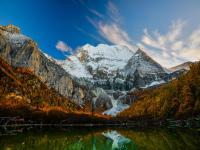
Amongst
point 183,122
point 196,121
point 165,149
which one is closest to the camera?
point 165,149

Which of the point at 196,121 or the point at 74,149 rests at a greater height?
the point at 196,121

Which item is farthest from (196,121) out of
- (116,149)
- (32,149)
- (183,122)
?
(32,149)

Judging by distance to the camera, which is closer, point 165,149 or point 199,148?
point 199,148

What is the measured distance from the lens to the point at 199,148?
50750mm

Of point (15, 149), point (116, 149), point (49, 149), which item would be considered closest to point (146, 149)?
point (116, 149)

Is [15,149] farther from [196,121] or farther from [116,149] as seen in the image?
[196,121]

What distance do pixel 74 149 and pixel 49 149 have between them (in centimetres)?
623

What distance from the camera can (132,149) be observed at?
61.4 metres

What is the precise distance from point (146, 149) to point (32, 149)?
788 inches

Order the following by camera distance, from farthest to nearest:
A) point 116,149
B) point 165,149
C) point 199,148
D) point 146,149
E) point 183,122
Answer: point 183,122, point 116,149, point 146,149, point 165,149, point 199,148

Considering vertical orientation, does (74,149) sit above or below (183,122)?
below

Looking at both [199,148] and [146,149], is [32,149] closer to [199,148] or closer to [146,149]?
[146,149]

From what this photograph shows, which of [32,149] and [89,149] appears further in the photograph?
[89,149]

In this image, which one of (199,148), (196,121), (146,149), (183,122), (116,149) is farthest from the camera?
(183,122)
